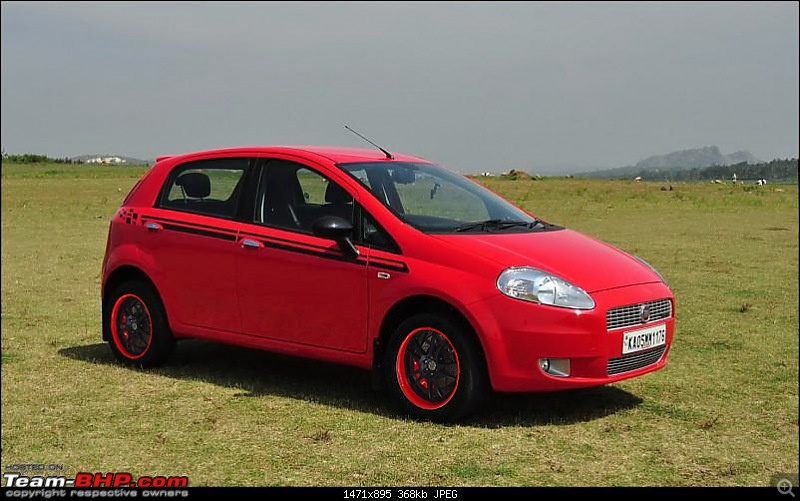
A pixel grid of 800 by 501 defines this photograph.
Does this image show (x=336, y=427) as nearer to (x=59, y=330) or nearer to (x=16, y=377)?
(x=16, y=377)

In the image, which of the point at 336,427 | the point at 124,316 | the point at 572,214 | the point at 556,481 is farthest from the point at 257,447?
the point at 572,214

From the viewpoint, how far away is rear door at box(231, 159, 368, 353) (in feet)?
22.8

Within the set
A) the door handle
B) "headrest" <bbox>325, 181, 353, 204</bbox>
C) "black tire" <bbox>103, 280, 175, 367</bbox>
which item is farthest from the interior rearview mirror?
"black tire" <bbox>103, 280, 175, 367</bbox>

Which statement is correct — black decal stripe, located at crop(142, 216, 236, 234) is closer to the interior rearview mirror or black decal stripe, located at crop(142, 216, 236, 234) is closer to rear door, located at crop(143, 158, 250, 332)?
rear door, located at crop(143, 158, 250, 332)

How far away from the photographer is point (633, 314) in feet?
21.6

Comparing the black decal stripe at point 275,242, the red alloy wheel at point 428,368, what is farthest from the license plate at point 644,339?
the black decal stripe at point 275,242

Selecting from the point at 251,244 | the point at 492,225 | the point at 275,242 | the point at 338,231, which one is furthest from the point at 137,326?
the point at 492,225

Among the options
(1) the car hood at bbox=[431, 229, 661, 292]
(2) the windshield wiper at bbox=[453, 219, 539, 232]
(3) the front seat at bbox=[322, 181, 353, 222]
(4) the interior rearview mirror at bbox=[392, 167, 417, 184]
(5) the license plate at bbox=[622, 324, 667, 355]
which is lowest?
(5) the license plate at bbox=[622, 324, 667, 355]

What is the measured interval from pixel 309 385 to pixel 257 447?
165 cm

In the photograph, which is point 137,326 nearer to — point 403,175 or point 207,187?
point 207,187

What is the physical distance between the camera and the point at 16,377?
26.2 feet

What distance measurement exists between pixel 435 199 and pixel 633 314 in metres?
1.75

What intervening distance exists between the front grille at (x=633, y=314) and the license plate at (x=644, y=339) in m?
0.06

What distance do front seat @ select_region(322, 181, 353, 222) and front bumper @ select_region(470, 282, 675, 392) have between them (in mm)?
1295
